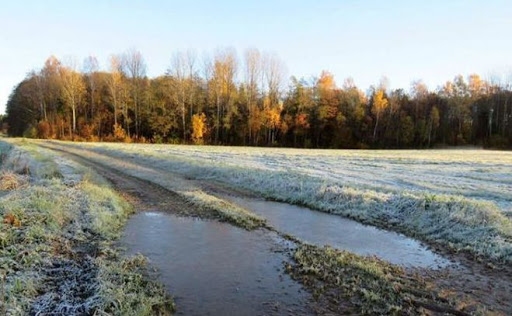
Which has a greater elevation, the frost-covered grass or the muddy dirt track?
the frost-covered grass

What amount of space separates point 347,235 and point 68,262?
752 cm

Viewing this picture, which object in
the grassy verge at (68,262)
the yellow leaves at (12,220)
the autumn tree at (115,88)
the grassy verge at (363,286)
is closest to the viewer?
the grassy verge at (68,262)

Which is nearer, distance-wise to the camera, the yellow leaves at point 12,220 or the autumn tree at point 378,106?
the yellow leaves at point 12,220

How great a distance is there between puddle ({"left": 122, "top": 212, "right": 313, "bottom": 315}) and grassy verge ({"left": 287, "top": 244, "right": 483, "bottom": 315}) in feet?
1.50

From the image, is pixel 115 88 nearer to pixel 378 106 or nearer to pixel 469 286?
pixel 378 106

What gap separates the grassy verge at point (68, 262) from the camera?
6781mm

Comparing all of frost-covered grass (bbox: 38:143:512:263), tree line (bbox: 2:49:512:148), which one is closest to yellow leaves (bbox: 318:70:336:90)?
tree line (bbox: 2:49:512:148)

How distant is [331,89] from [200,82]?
81.8 feet

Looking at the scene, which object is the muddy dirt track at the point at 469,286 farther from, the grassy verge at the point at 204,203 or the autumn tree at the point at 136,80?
the autumn tree at the point at 136,80

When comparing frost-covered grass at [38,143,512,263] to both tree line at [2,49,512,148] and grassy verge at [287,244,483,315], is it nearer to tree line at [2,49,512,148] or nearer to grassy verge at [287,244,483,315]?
grassy verge at [287,244,483,315]

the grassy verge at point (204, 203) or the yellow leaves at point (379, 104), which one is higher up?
the yellow leaves at point (379, 104)

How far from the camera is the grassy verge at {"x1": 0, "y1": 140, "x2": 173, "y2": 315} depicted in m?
6.78

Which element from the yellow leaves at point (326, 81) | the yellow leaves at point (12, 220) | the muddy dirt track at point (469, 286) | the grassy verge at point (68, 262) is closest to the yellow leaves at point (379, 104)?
the yellow leaves at point (326, 81)

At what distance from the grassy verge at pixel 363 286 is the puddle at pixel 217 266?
0.46 metres
